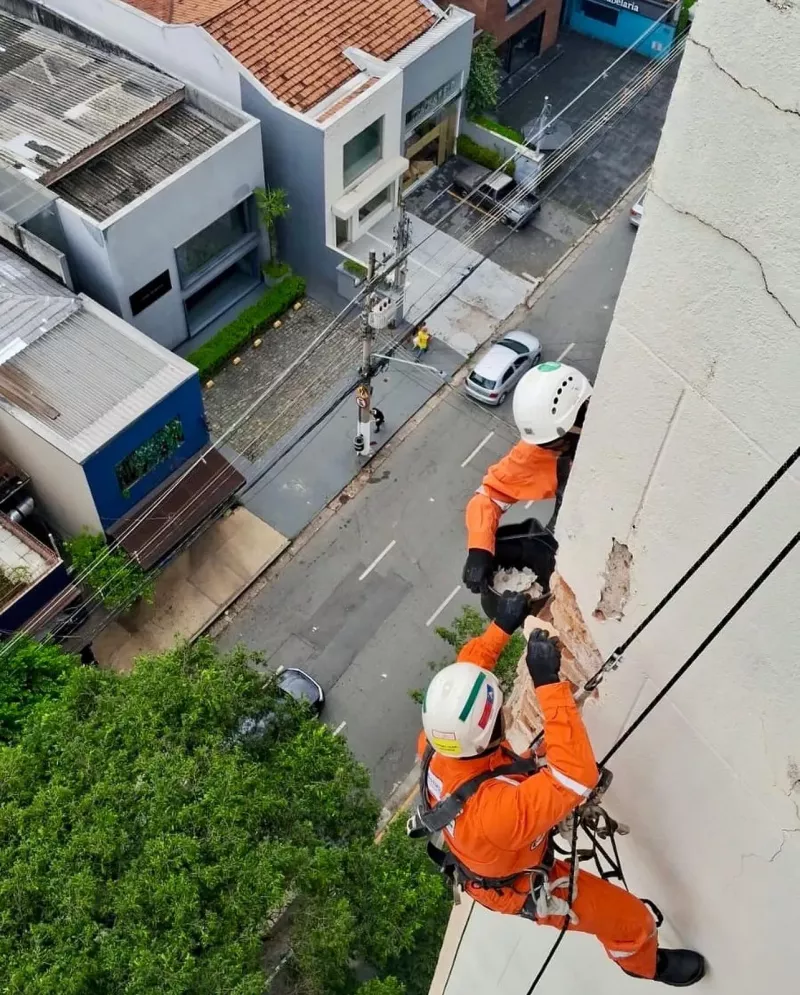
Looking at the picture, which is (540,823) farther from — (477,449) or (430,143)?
(430,143)

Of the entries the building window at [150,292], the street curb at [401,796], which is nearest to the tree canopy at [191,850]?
the street curb at [401,796]

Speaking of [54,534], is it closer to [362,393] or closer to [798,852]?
[362,393]

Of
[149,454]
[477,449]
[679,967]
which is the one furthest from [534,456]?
[477,449]


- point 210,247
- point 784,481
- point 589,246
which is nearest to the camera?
point 784,481

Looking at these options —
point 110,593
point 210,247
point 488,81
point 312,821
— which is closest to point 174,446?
point 110,593

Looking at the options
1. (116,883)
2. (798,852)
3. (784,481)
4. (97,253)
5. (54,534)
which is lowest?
(54,534)

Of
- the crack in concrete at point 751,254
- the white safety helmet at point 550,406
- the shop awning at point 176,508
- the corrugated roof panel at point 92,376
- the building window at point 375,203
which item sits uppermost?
the crack in concrete at point 751,254

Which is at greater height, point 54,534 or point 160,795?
point 160,795

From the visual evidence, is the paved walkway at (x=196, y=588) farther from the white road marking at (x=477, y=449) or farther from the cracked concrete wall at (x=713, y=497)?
the cracked concrete wall at (x=713, y=497)
